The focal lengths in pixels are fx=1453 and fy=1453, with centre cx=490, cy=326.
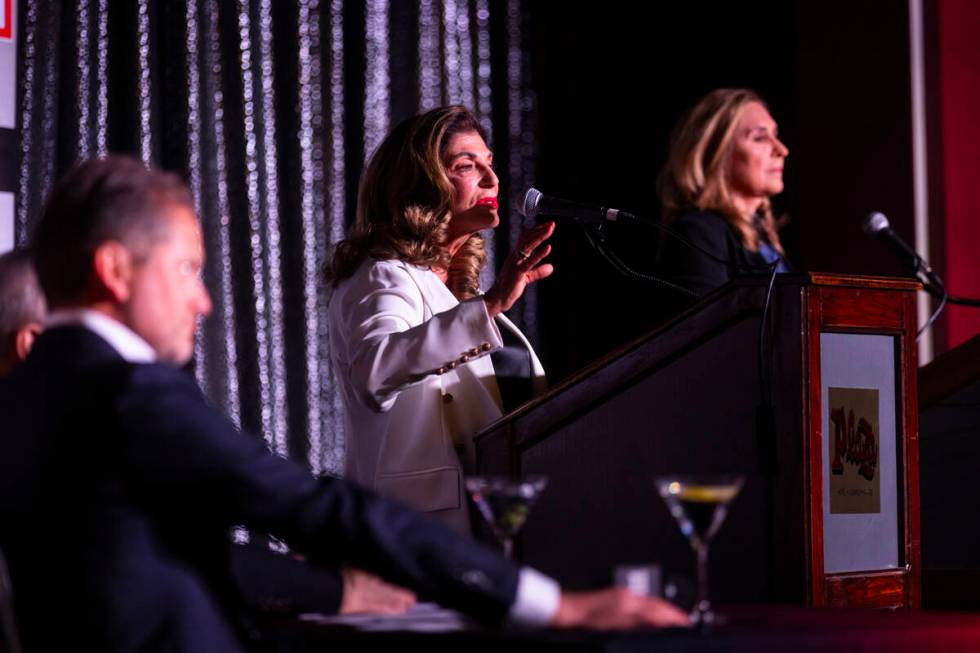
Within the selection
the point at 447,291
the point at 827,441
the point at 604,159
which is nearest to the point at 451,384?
the point at 447,291

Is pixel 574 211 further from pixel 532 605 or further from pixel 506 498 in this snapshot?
pixel 532 605

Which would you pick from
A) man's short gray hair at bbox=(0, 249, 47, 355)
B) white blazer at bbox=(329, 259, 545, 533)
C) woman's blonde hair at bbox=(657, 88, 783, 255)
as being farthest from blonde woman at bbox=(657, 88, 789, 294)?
man's short gray hair at bbox=(0, 249, 47, 355)

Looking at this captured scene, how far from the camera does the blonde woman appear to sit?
346cm

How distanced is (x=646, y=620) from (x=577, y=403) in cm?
92

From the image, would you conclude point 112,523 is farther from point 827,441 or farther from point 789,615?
point 827,441

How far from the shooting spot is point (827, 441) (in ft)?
7.04

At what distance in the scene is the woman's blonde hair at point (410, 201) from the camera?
108 inches

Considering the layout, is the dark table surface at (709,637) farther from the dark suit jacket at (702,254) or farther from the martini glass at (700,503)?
the dark suit jacket at (702,254)

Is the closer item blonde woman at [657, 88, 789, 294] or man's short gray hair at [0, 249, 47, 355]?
man's short gray hair at [0, 249, 47, 355]

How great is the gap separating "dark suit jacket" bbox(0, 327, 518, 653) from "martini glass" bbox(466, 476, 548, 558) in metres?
0.14

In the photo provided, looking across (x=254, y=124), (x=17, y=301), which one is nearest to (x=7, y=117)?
(x=254, y=124)

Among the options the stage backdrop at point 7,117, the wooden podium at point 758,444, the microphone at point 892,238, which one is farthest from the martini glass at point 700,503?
the stage backdrop at point 7,117

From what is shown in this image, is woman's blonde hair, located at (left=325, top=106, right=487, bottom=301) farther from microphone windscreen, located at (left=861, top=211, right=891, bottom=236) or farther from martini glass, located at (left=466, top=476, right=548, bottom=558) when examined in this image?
martini glass, located at (left=466, top=476, right=548, bottom=558)

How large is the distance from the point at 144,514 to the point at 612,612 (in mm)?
472
